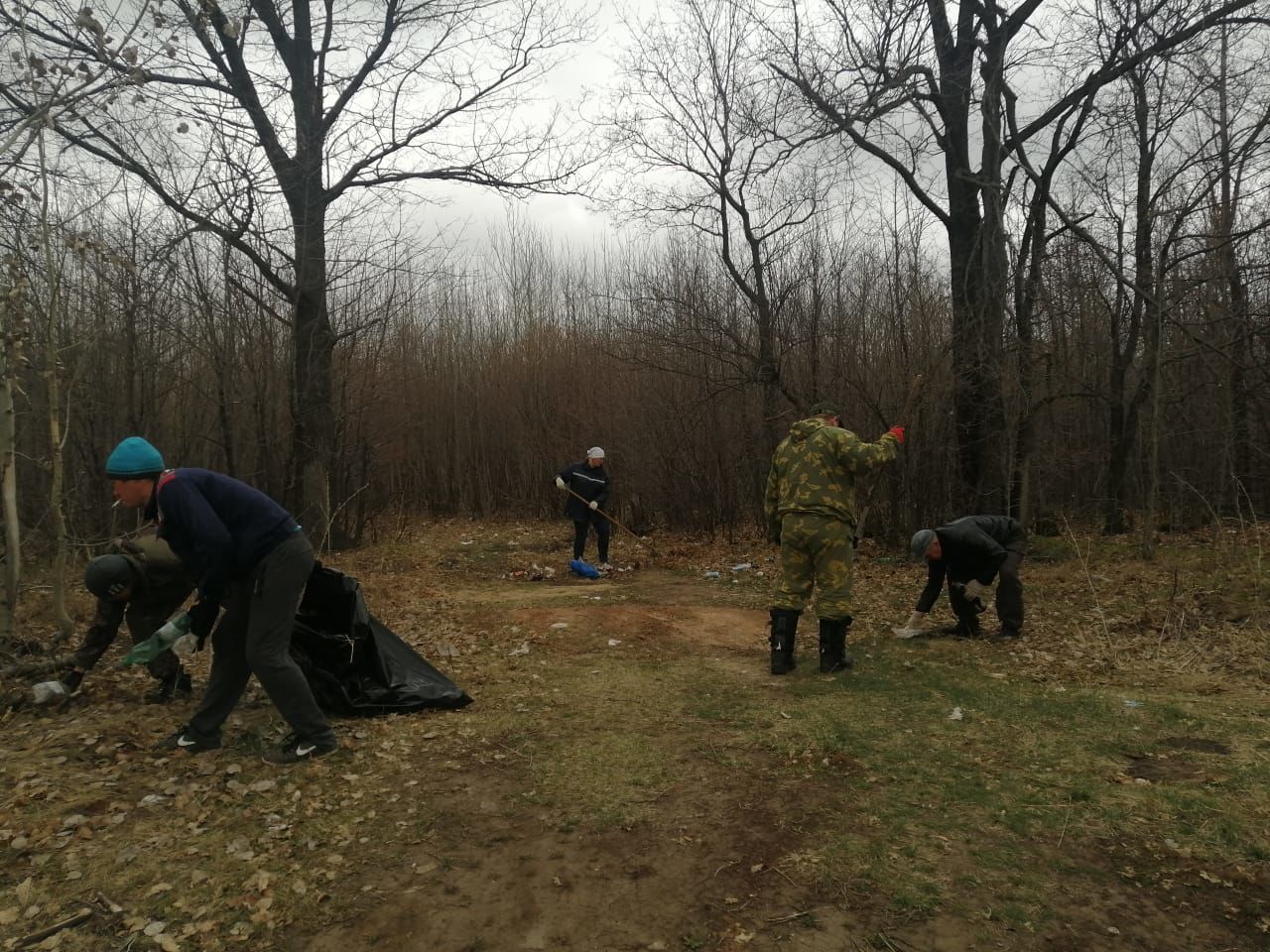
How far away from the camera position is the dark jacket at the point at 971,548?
7.00 m

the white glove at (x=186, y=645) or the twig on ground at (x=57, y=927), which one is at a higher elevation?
the white glove at (x=186, y=645)

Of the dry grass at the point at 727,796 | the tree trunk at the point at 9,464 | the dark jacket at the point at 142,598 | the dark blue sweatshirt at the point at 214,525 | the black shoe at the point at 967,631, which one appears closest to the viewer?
the dry grass at the point at 727,796

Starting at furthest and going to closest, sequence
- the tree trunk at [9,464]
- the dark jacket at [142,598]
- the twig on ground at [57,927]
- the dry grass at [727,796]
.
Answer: the tree trunk at [9,464], the dark jacket at [142,598], the dry grass at [727,796], the twig on ground at [57,927]

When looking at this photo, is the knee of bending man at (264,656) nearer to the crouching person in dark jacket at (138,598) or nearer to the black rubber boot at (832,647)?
the crouching person in dark jacket at (138,598)

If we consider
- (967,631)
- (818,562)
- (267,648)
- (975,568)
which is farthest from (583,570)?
(267,648)

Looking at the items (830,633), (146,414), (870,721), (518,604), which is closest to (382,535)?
(146,414)

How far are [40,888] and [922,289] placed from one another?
1272cm

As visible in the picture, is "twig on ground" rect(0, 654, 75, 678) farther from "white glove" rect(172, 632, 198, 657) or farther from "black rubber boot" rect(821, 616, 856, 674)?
"black rubber boot" rect(821, 616, 856, 674)

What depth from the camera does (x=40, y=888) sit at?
3.23 meters

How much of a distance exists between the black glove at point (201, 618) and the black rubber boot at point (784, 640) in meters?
3.80

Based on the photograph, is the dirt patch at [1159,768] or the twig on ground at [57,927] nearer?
the twig on ground at [57,927]

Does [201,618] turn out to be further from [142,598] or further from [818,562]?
[818,562]

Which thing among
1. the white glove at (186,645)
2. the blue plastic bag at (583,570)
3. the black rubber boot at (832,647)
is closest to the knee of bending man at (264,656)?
the white glove at (186,645)

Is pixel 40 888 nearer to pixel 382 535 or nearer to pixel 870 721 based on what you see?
pixel 870 721
